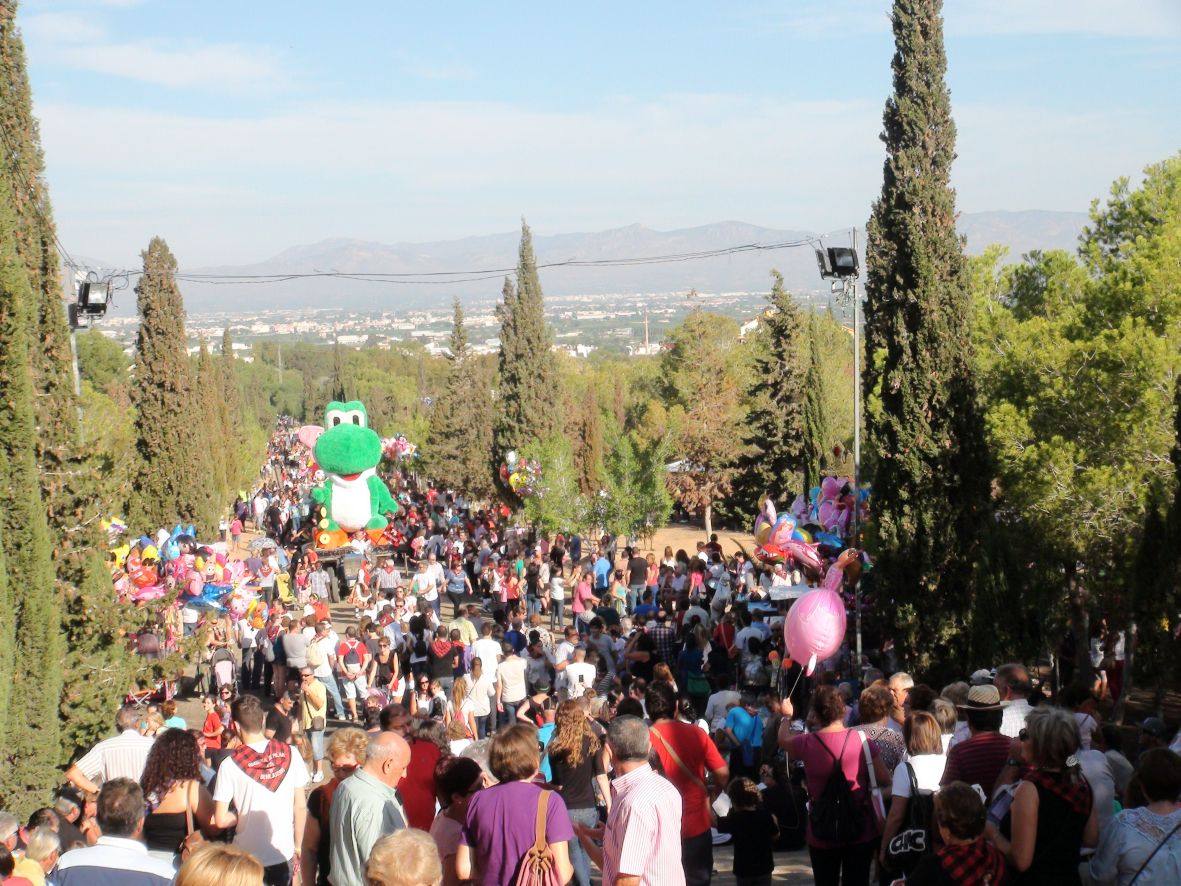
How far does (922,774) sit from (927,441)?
23.3 ft

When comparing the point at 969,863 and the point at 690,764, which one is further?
the point at 690,764

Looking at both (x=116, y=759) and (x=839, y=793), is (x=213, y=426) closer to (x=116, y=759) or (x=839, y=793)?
(x=116, y=759)

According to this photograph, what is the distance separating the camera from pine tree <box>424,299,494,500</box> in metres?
43.2

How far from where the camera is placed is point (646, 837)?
4.84 meters

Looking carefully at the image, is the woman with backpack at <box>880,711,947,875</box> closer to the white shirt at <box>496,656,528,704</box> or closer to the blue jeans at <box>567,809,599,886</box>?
the blue jeans at <box>567,809,599,886</box>

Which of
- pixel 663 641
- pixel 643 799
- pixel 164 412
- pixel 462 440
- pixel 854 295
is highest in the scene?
pixel 854 295

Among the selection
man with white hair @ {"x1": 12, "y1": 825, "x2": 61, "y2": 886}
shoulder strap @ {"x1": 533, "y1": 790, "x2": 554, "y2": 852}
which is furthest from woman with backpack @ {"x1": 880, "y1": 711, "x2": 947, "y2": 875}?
man with white hair @ {"x1": 12, "y1": 825, "x2": 61, "y2": 886}

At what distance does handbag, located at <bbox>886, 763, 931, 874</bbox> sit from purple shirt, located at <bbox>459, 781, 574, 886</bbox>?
1572 mm

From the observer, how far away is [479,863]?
15.5 feet

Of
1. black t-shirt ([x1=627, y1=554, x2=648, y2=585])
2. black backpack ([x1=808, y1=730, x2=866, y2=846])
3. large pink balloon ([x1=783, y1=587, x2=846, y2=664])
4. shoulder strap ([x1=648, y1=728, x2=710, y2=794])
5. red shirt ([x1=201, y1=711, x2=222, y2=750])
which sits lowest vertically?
black t-shirt ([x1=627, y1=554, x2=648, y2=585])

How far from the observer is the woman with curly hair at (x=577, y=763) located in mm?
6180

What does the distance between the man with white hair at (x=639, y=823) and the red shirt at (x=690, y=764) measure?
823 millimetres

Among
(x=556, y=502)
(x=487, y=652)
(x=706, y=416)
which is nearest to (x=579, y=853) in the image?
(x=487, y=652)

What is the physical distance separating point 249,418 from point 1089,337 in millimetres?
65942
